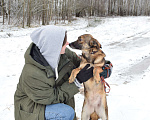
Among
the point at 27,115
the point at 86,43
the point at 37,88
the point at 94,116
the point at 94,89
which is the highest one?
the point at 86,43

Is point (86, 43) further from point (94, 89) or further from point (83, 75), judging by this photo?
point (94, 89)

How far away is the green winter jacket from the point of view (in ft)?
5.68

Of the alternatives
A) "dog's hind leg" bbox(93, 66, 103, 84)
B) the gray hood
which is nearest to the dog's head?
"dog's hind leg" bbox(93, 66, 103, 84)

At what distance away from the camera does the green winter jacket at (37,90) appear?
1732 mm

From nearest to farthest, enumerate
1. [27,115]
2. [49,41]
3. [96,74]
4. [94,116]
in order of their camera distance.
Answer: [49,41]
[27,115]
[96,74]
[94,116]

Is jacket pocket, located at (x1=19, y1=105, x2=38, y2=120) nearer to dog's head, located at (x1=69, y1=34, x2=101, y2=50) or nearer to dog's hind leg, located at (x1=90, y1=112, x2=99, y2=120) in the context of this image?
dog's hind leg, located at (x1=90, y1=112, x2=99, y2=120)

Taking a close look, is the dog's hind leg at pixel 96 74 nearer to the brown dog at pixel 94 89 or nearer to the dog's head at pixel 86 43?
the brown dog at pixel 94 89

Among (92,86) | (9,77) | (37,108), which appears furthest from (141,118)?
(9,77)

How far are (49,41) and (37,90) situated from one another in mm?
526

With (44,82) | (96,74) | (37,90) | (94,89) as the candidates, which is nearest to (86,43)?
(96,74)

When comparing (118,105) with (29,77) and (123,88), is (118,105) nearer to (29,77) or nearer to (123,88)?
(123,88)

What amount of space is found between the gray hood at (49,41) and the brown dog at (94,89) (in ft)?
1.30

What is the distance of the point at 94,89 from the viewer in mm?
2094

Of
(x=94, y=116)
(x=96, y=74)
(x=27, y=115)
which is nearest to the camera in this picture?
(x=27, y=115)
